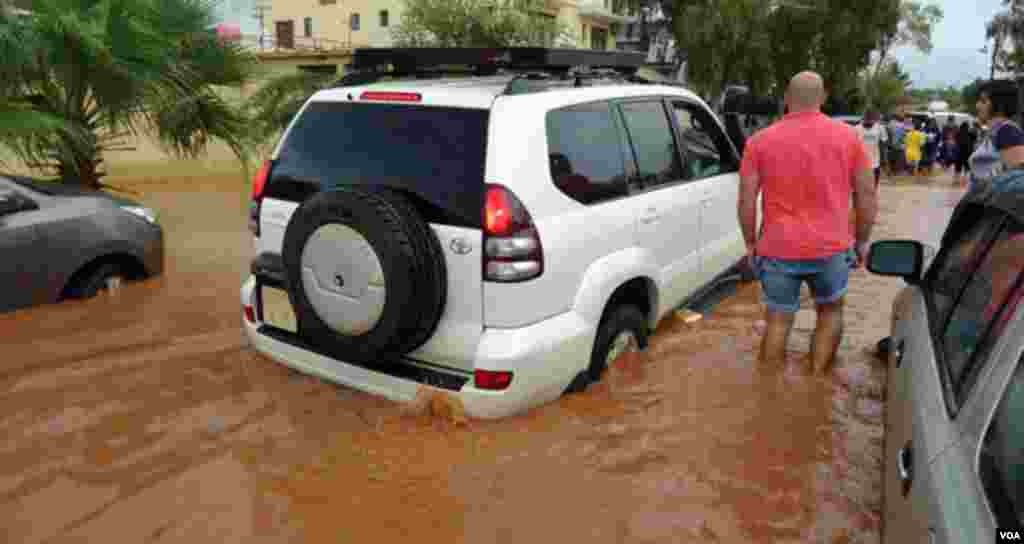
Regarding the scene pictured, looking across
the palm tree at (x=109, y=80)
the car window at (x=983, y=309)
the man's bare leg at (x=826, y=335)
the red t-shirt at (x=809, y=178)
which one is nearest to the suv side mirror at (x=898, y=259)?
the car window at (x=983, y=309)

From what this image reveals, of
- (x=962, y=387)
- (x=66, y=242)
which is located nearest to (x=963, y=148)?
(x=66, y=242)

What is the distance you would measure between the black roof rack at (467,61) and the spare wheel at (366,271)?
1036mm

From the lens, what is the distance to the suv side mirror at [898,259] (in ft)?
10.5

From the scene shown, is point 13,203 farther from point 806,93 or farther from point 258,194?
point 806,93

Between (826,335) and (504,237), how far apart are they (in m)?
2.26

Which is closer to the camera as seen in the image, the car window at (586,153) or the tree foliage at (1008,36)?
the car window at (586,153)

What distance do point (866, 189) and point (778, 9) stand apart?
97.4ft

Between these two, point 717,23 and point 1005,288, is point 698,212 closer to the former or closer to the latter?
point 1005,288

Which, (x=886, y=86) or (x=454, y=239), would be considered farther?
(x=886, y=86)

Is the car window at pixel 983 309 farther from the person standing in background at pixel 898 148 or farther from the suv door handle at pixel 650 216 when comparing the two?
the person standing in background at pixel 898 148

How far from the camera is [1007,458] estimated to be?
60.7 inches

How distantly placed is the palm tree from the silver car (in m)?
6.69

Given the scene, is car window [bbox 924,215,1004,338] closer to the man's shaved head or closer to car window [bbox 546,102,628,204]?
the man's shaved head

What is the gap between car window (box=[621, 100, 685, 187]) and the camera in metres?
4.47
